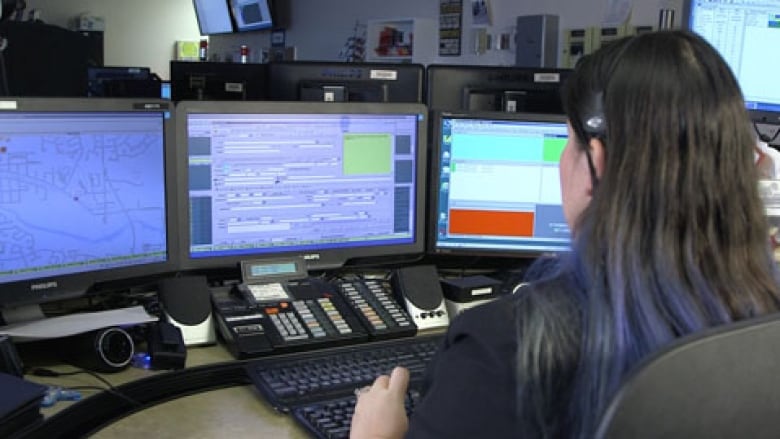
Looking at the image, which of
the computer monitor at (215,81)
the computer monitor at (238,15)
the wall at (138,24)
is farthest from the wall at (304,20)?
the computer monitor at (215,81)

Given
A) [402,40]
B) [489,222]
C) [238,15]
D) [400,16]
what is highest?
[238,15]

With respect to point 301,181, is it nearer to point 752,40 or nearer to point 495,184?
point 495,184

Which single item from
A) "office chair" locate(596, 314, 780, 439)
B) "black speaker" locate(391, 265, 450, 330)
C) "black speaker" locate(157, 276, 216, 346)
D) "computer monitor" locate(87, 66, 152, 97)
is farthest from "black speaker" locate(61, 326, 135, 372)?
"computer monitor" locate(87, 66, 152, 97)

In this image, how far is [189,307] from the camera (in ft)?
5.37

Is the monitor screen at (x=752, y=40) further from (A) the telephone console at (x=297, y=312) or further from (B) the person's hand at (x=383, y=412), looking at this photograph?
(B) the person's hand at (x=383, y=412)

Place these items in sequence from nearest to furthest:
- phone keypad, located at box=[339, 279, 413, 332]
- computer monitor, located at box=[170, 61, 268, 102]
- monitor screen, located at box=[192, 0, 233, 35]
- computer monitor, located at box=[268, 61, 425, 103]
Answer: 1. phone keypad, located at box=[339, 279, 413, 332]
2. computer monitor, located at box=[268, 61, 425, 103]
3. computer monitor, located at box=[170, 61, 268, 102]
4. monitor screen, located at box=[192, 0, 233, 35]

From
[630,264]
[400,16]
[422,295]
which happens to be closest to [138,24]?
[400,16]

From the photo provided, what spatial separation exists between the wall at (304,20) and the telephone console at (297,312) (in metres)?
2.56

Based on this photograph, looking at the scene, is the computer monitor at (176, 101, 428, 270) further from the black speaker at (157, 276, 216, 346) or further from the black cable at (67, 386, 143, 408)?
the black cable at (67, 386, 143, 408)

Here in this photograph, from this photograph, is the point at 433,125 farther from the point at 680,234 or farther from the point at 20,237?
the point at 680,234

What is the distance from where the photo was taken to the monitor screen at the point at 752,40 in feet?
7.24

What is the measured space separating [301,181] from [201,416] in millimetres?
592

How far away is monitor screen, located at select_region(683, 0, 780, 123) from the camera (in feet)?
7.24

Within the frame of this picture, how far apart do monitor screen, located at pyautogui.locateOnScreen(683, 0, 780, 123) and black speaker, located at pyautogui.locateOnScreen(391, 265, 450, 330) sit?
1.00 metres
